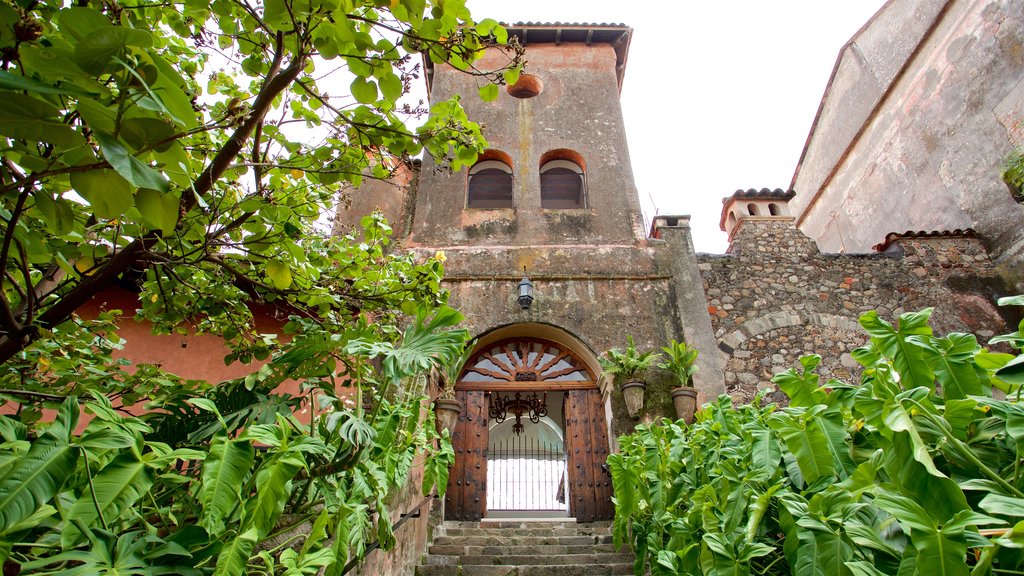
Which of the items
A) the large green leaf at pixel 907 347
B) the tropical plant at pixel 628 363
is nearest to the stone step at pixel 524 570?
the tropical plant at pixel 628 363

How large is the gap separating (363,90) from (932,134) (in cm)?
957

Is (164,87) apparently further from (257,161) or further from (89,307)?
(89,307)

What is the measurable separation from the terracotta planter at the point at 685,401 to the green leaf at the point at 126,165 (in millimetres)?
4942

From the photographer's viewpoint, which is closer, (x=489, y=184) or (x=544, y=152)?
(x=544, y=152)

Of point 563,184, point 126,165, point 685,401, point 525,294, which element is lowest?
point 126,165

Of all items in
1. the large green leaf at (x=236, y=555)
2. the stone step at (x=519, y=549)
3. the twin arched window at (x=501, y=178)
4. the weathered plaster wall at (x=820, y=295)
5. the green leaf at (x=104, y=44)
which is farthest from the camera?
the twin arched window at (x=501, y=178)

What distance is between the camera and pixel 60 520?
5.03 ft

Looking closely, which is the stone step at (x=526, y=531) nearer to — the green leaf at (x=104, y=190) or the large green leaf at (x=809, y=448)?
the large green leaf at (x=809, y=448)

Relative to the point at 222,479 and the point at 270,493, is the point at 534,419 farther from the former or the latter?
the point at 222,479

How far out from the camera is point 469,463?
18.4 feet

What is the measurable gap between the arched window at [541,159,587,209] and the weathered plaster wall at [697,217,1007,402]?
2.29 m

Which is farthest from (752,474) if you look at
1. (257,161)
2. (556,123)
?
(556,123)

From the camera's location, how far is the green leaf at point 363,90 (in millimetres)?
1927

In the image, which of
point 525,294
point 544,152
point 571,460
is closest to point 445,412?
point 571,460
